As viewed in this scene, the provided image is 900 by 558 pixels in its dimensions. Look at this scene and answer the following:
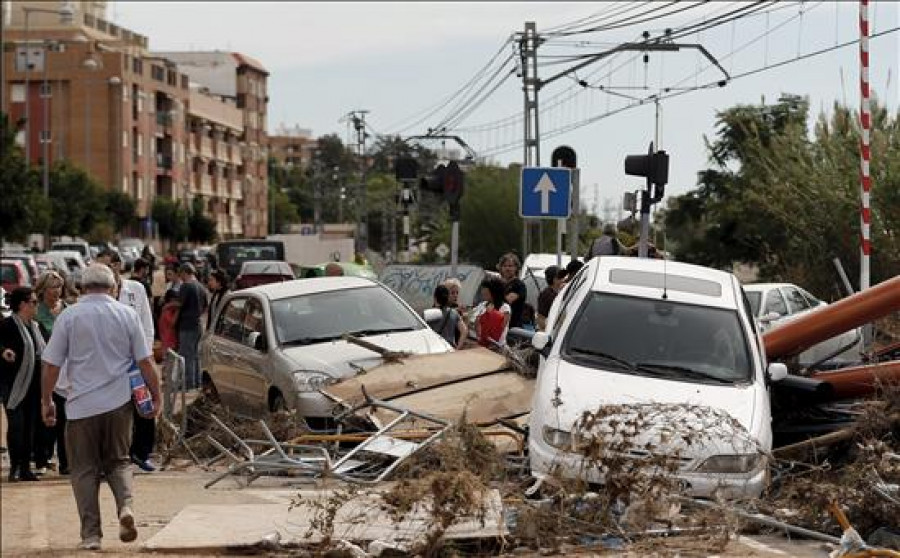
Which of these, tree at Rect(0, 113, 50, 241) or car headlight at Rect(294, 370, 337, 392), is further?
tree at Rect(0, 113, 50, 241)

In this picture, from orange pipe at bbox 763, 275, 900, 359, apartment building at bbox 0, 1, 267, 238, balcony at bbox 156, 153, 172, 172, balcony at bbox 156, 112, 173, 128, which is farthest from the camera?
Answer: balcony at bbox 156, 153, 172, 172

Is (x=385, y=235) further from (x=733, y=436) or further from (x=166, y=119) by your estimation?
(x=733, y=436)

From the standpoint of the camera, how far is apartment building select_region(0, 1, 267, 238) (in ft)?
410

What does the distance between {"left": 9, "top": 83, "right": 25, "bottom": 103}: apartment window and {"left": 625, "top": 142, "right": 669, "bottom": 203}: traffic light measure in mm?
109352

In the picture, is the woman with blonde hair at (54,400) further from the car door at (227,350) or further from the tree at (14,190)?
the tree at (14,190)

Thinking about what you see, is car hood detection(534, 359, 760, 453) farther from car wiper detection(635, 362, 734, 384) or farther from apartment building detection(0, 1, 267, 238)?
apartment building detection(0, 1, 267, 238)

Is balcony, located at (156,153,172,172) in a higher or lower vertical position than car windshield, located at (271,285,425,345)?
higher

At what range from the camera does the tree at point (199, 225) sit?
142m

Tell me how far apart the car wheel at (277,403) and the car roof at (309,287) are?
4.99 ft

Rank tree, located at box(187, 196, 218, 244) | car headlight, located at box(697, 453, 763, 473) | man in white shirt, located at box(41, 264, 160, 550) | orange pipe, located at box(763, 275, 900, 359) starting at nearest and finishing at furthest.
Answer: man in white shirt, located at box(41, 264, 160, 550), car headlight, located at box(697, 453, 763, 473), orange pipe, located at box(763, 275, 900, 359), tree, located at box(187, 196, 218, 244)

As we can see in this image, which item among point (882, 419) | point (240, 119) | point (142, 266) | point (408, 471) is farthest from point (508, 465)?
point (240, 119)

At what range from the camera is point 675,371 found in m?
13.2

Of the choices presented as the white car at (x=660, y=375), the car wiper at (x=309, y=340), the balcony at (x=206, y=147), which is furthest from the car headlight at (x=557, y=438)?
the balcony at (x=206, y=147)

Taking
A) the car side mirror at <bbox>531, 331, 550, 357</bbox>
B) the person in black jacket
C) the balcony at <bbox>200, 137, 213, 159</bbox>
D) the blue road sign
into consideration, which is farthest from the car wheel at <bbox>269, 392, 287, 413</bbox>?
the balcony at <bbox>200, 137, 213, 159</bbox>
